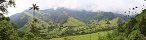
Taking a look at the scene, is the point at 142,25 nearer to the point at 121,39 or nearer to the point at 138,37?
the point at 121,39

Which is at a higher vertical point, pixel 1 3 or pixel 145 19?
pixel 1 3

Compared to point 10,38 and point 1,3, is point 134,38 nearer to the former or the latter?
point 10,38

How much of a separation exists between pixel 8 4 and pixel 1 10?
959 mm

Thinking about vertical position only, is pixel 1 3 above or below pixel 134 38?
above

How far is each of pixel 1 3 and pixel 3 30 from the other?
89.7 ft

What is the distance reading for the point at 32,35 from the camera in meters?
99.8

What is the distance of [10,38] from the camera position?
57.8 metres

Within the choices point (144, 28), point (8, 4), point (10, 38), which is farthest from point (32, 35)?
point (144, 28)

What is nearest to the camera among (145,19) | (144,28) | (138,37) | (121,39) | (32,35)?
(32,35)

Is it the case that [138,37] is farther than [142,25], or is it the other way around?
[142,25]

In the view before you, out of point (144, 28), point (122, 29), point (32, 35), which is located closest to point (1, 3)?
point (32, 35)

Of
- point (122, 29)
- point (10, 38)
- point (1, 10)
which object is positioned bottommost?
point (122, 29)

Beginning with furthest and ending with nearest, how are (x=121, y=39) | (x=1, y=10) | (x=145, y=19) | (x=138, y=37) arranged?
(x=145, y=19), (x=121, y=39), (x=138, y=37), (x=1, y=10)

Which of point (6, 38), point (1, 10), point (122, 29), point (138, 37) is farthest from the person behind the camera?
point (122, 29)
